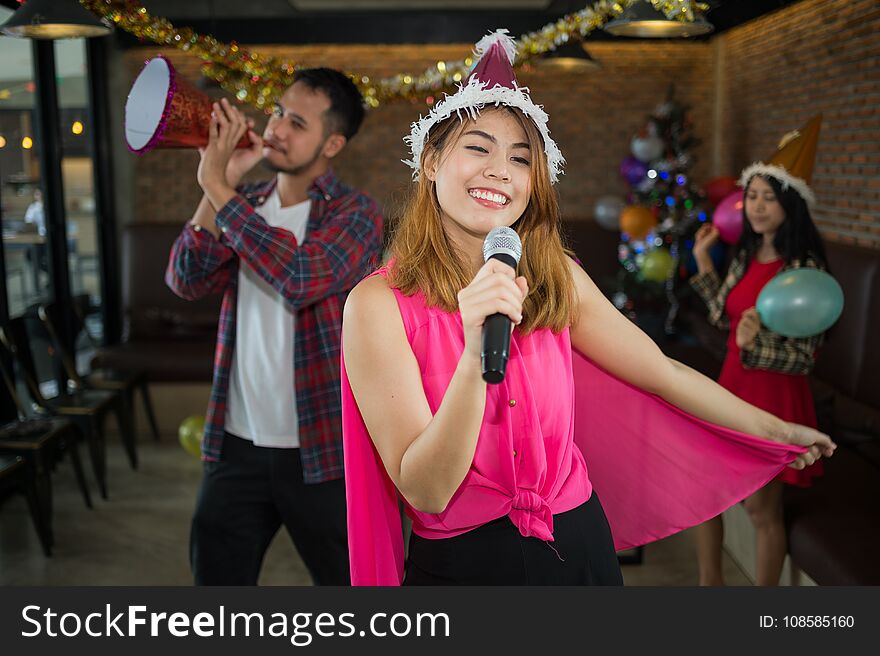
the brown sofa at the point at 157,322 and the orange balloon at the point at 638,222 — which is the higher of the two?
the orange balloon at the point at 638,222

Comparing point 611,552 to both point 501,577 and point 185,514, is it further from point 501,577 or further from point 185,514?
point 185,514

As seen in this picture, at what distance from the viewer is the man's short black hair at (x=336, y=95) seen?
2332 millimetres

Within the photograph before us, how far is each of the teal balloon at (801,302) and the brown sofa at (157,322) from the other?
12.6ft

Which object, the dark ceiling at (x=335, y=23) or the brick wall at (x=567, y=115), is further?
the brick wall at (x=567, y=115)

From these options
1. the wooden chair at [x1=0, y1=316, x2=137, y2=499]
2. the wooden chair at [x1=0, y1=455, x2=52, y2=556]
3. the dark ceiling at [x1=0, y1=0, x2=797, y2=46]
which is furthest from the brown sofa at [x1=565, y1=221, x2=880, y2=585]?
the dark ceiling at [x1=0, y1=0, x2=797, y2=46]

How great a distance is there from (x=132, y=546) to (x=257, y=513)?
2.23m

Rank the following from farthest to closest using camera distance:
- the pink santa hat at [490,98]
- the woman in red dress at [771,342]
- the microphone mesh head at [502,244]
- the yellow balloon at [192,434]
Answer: the yellow balloon at [192,434] < the woman in red dress at [771,342] < the pink santa hat at [490,98] < the microphone mesh head at [502,244]

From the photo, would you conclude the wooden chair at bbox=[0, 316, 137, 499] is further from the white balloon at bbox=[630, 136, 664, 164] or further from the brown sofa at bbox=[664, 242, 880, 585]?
the white balloon at bbox=[630, 136, 664, 164]

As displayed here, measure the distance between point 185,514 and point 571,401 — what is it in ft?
11.5

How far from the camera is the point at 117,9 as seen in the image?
2.60 m

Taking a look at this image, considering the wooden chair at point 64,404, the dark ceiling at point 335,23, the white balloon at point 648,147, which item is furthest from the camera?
the dark ceiling at point 335,23

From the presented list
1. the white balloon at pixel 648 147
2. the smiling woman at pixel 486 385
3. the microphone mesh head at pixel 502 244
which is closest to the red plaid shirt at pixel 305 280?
the smiling woman at pixel 486 385

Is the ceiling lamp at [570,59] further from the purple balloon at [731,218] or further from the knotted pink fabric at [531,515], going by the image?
the knotted pink fabric at [531,515]

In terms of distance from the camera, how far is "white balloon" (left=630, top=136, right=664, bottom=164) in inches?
261
